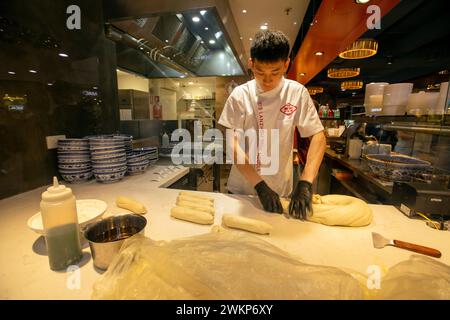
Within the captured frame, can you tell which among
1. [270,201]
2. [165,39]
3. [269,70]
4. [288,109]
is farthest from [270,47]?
[165,39]

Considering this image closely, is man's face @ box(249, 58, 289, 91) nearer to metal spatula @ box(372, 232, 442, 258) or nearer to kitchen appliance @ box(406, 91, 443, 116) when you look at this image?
metal spatula @ box(372, 232, 442, 258)

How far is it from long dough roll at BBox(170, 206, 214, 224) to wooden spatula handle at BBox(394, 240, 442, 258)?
70 cm

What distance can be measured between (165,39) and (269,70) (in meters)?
1.60

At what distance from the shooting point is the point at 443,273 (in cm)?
60

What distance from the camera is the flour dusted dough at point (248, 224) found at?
2.74 feet

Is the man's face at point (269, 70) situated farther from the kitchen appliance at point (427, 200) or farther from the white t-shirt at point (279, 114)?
the kitchen appliance at point (427, 200)

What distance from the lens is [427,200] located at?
3.10 ft

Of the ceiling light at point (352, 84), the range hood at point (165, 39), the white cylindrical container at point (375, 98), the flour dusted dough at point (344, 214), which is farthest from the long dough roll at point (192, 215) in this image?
the ceiling light at point (352, 84)

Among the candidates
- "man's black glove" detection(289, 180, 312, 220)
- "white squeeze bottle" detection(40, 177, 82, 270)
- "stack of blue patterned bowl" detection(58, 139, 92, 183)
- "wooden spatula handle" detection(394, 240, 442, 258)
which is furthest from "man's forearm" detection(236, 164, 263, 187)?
"stack of blue patterned bowl" detection(58, 139, 92, 183)

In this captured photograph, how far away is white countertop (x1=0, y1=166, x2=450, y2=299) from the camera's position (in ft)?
1.98

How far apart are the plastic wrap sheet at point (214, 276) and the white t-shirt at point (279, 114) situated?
0.80 metres

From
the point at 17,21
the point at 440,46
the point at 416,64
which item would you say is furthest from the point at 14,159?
the point at 416,64

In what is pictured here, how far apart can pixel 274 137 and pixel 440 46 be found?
11.5 ft

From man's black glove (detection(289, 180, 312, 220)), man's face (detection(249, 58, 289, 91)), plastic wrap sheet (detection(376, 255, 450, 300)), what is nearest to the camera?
plastic wrap sheet (detection(376, 255, 450, 300))
